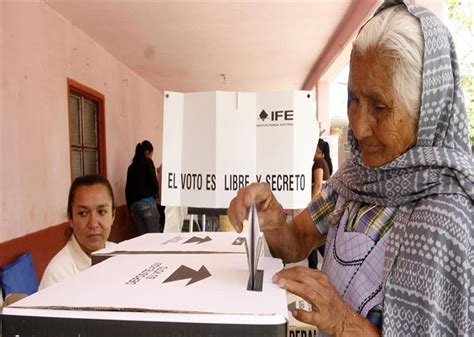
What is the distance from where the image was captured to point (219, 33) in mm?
4711

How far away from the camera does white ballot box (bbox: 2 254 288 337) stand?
505mm

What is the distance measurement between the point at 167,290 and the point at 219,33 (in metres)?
4.44

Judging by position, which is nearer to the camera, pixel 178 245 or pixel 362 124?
pixel 362 124

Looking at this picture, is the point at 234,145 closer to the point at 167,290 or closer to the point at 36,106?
the point at 167,290

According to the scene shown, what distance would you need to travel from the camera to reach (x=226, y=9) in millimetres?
3945

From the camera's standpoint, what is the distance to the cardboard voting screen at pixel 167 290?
53cm

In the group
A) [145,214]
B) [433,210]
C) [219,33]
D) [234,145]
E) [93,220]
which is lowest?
[145,214]

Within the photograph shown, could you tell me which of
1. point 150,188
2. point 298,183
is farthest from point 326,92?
point 298,183

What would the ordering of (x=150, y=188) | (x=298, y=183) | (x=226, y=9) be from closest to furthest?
(x=298, y=183) < (x=226, y=9) < (x=150, y=188)

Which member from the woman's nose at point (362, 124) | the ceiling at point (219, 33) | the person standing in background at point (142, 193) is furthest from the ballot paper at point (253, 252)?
the person standing in background at point (142, 193)

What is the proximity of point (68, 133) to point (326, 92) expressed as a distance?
4795mm

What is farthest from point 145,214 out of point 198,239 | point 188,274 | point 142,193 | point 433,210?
point 433,210

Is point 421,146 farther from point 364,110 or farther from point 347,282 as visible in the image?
point 347,282

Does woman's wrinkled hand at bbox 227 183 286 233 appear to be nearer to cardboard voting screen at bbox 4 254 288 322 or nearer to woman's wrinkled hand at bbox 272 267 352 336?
cardboard voting screen at bbox 4 254 288 322
